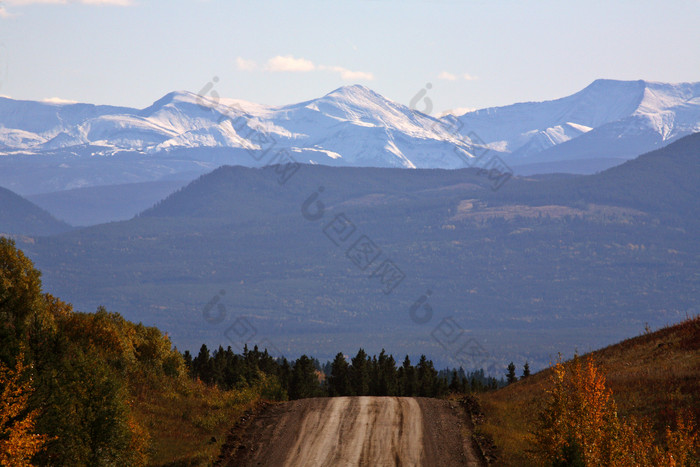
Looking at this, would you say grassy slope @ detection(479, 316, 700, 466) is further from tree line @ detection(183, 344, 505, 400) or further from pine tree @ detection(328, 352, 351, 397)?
pine tree @ detection(328, 352, 351, 397)

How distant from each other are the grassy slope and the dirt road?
1785 millimetres

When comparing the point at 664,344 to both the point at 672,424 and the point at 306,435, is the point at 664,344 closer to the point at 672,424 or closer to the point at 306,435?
the point at 672,424

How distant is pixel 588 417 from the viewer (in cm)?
2822

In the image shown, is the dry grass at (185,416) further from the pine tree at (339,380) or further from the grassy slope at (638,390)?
the pine tree at (339,380)

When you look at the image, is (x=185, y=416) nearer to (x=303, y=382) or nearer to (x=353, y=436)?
(x=353, y=436)

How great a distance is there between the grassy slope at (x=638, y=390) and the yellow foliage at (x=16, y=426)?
16.1m

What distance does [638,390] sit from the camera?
37938 millimetres

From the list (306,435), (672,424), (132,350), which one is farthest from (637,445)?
(132,350)

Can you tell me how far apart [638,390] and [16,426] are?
25.9 meters

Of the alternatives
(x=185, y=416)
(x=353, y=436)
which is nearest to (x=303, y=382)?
(x=185, y=416)

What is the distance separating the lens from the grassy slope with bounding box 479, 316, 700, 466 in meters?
34.4

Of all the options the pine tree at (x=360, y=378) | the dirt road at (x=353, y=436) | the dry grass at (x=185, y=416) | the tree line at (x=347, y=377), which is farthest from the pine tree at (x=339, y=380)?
the dirt road at (x=353, y=436)

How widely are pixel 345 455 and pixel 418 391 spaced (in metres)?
55.7

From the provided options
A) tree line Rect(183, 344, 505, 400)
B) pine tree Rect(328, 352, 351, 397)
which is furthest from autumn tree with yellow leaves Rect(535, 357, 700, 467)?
pine tree Rect(328, 352, 351, 397)
